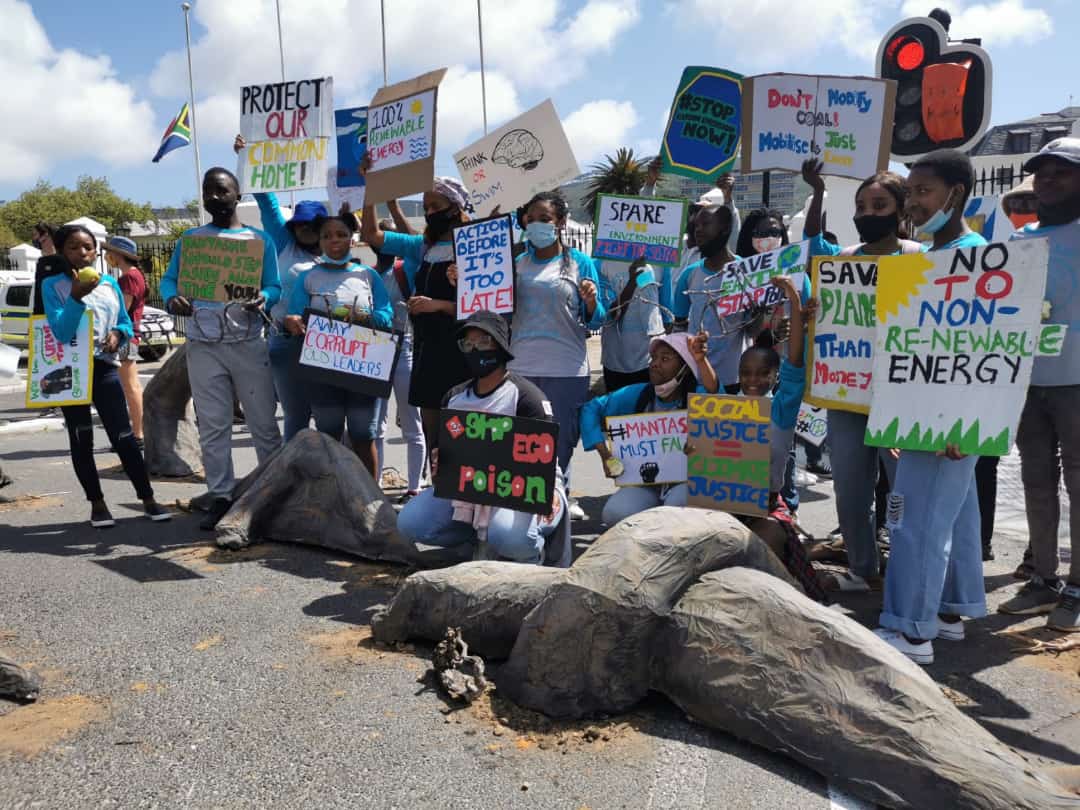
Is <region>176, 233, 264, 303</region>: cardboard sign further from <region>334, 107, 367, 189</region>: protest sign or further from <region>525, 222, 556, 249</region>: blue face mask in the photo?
<region>334, 107, 367, 189</region>: protest sign

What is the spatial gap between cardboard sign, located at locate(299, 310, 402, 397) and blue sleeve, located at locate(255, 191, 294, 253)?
0.80 m

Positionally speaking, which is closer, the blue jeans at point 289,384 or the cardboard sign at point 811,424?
the blue jeans at point 289,384

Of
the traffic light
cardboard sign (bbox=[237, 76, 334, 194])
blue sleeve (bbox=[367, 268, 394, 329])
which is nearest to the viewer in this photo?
blue sleeve (bbox=[367, 268, 394, 329])

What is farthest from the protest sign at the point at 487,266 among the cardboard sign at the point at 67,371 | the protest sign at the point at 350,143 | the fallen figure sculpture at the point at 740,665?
the protest sign at the point at 350,143

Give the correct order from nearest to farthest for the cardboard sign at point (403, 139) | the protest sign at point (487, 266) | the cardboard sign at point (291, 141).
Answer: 1. the protest sign at point (487, 266)
2. the cardboard sign at point (403, 139)
3. the cardboard sign at point (291, 141)

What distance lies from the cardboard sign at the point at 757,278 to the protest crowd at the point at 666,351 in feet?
0.05

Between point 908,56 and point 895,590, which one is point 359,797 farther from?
point 908,56

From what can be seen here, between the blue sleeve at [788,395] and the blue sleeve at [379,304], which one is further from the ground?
the blue sleeve at [379,304]

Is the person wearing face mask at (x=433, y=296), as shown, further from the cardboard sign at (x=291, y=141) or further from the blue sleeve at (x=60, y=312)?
the blue sleeve at (x=60, y=312)

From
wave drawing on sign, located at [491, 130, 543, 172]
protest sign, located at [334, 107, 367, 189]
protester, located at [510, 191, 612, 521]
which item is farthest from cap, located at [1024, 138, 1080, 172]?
protest sign, located at [334, 107, 367, 189]

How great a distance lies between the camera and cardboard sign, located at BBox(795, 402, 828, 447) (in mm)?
6578

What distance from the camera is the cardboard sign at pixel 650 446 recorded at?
4.70m

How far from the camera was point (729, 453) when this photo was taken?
4457 millimetres

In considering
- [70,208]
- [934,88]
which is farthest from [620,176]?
[70,208]
